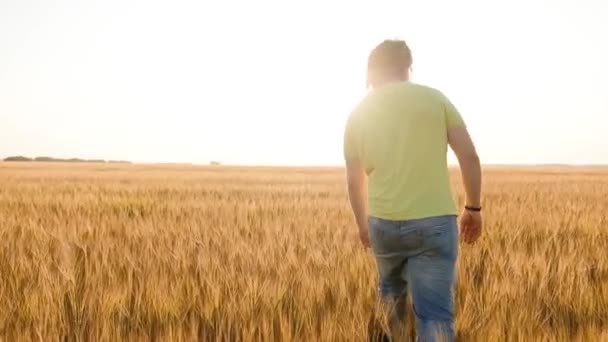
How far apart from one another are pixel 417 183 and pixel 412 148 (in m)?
0.14

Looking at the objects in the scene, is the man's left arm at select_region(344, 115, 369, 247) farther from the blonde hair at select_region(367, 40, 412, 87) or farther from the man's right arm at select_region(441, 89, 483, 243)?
the man's right arm at select_region(441, 89, 483, 243)

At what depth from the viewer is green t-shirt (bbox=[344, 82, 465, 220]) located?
93.6 inches

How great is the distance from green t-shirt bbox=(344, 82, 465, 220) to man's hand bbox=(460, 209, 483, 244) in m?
0.09

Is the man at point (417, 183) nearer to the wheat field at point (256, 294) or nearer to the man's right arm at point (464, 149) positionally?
the man's right arm at point (464, 149)

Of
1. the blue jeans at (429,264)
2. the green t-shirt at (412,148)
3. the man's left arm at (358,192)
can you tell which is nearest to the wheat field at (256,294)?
the blue jeans at (429,264)

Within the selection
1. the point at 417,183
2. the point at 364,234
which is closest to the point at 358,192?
the point at 364,234

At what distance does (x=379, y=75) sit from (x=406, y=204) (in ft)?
1.86

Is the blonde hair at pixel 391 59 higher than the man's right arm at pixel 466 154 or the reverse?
higher

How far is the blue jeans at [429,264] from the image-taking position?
7.65 feet

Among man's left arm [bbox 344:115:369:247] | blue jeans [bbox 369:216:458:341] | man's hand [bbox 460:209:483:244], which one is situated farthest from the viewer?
man's left arm [bbox 344:115:369:247]

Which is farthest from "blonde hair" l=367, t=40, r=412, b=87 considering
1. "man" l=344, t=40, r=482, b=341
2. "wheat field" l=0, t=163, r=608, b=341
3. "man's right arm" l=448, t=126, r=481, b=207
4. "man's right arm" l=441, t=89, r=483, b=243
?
"wheat field" l=0, t=163, r=608, b=341

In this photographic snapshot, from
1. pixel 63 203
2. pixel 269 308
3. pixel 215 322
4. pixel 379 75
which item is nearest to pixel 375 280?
pixel 269 308

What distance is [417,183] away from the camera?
2.40 metres

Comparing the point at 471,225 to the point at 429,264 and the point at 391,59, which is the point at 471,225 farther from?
the point at 391,59
